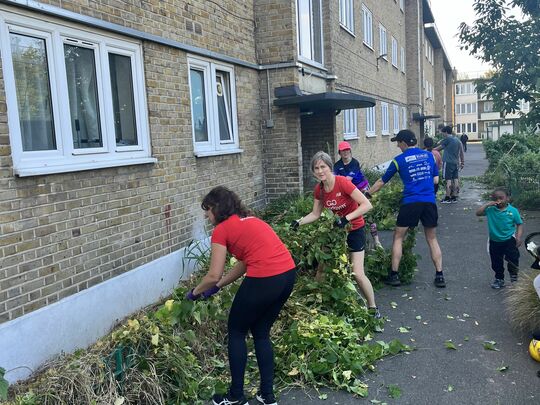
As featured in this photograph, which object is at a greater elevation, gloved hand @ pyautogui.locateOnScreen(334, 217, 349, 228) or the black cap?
the black cap

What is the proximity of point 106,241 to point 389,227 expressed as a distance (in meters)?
6.49

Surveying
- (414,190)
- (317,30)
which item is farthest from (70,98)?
(317,30)

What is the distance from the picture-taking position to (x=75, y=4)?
513 centimetres

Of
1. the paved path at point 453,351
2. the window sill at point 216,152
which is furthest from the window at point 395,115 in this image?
the paved path at point 453,351

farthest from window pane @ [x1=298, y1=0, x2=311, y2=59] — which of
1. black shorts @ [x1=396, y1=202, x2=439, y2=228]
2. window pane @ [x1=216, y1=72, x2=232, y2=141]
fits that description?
black shorts @ [x1=396, y1=202, x2=439, y2=228]

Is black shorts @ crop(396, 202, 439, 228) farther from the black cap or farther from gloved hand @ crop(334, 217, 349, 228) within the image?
gloved hand @ crop(334, 217, 349, 228)

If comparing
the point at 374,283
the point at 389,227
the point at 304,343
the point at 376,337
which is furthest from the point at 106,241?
the point at 389,227

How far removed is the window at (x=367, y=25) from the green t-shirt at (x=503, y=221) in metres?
11.0

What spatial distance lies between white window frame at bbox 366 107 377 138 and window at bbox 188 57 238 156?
917 cm

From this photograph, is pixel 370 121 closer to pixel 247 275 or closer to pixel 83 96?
pixel 83 96

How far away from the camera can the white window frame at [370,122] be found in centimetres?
1719

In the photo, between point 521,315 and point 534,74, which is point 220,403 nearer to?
point 521,315

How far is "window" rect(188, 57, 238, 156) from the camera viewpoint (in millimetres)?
7594

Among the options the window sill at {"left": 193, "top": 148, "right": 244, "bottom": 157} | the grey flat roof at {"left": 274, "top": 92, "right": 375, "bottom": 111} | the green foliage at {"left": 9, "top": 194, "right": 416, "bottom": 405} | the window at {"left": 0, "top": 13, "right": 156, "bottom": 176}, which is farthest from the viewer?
the grey flat roof at {"left": 274, "top": 92, "right": 375, "bottom": 111}
